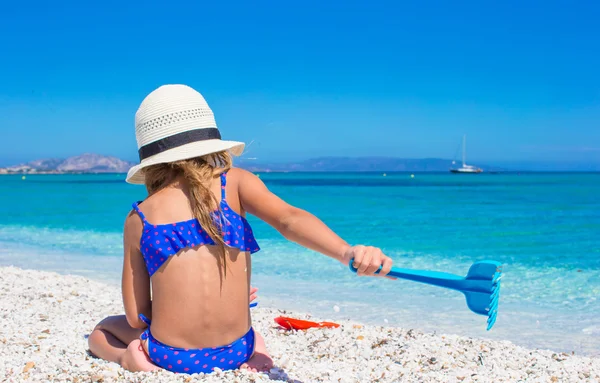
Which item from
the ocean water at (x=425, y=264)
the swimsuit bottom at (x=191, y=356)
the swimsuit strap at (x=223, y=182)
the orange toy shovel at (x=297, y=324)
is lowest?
the ocean water at (x=425, y=264)

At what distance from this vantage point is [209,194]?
2.43m

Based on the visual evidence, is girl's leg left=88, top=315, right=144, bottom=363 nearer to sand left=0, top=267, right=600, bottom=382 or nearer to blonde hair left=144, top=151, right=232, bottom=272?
sand left=0, top=267, right=600, bottom=382

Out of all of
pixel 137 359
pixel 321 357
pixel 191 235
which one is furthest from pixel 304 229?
pixel 321 357

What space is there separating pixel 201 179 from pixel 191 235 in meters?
0.25

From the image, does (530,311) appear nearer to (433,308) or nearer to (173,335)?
(433,308)

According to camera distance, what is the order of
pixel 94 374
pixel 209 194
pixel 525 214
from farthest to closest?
pixel 525 214
pixel 94 374
pixel 209 194

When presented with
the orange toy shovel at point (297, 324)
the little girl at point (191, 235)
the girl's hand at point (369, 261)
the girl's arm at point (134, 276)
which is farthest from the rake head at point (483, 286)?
the orange toy shovel at point (297, 324)

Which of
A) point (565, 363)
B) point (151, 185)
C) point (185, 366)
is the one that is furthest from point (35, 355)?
point (565, 363)

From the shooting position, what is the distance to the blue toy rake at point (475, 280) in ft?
6.81

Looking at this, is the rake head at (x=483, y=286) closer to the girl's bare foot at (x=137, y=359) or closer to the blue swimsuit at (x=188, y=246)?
the blue swimsuit at (x=188, y=246)

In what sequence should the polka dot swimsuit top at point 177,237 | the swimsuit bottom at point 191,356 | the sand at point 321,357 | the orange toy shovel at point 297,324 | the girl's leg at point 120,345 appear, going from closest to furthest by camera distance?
1. the polka dot swimsuit top at point 177,237
2. the swimsuit bottom at point 191,356
3. the girl's leg at point 120,345
4. the sand at point 321,357
5. the orange toy shovel at point 297,324

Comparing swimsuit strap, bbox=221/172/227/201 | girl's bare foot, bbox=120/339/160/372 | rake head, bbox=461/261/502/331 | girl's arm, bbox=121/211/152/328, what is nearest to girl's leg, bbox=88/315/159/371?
girl's bare foot, bbox=120/339/160/372

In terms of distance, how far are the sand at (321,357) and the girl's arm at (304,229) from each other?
0.79 meters

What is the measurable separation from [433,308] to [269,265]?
3.58 m
